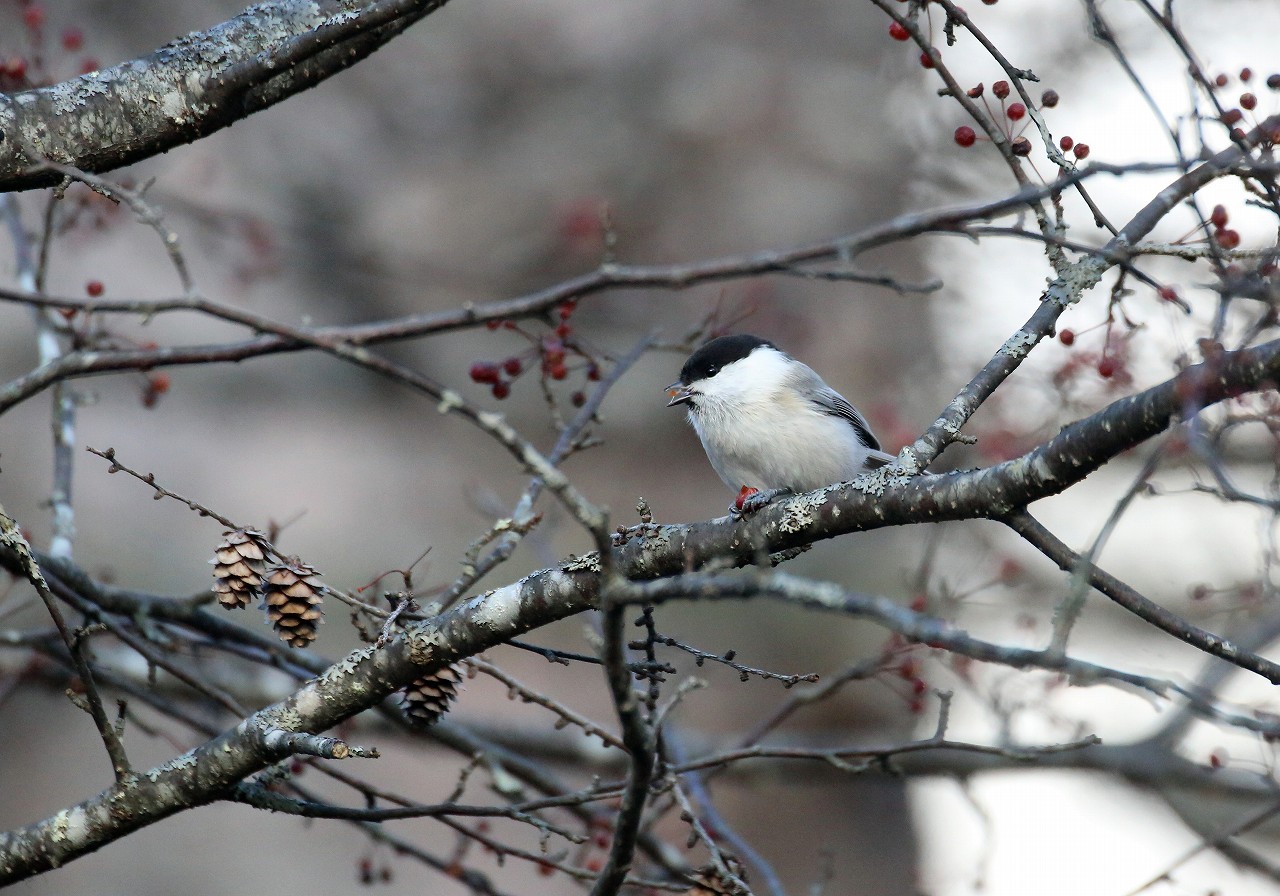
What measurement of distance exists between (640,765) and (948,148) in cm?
529

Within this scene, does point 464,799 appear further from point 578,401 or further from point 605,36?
point 605,36

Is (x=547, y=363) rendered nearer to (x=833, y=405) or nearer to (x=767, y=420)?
(x=767, y=420)

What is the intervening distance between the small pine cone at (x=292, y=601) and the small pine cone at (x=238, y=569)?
0.03m

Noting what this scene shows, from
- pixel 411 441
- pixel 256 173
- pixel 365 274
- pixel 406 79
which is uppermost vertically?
pixel 406 79

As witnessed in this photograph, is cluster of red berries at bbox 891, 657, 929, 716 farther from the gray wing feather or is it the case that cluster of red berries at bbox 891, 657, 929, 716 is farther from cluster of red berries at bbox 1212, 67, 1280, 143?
cluster of red berries at bbox 1212, 67, 1280, 143

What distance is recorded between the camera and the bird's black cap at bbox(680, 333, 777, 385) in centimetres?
364

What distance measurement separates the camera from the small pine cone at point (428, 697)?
231cm

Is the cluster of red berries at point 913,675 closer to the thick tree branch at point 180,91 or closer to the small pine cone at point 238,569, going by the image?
the small pine cone at point 238,569

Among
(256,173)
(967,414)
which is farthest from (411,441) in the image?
(967,414)

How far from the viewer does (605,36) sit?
5.38 meters

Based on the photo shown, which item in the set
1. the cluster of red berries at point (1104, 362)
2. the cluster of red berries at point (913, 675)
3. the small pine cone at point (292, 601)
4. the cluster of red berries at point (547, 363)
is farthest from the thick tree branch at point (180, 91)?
the cluster of red berries at point (913, 675)

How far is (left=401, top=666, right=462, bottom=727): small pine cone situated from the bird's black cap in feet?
5.16

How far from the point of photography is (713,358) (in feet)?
12.0

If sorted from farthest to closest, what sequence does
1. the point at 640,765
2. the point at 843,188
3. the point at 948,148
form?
1. the point at 948,148
2. the point at 843,188
3. the point at 640,765
